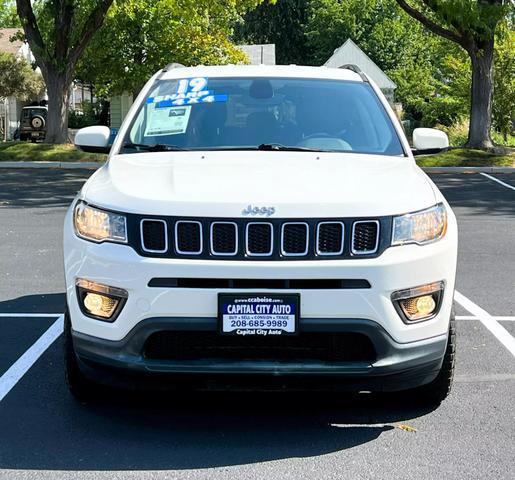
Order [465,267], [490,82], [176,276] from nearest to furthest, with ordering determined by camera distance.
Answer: [176,276]
[465,267]
[490,82]

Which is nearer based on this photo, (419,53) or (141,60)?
(141,60)

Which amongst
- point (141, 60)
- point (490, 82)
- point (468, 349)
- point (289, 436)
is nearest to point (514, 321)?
point (468, 349)

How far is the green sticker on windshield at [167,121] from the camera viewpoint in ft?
17.4

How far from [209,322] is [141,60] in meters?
34.1

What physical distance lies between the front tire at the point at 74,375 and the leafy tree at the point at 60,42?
760 inches

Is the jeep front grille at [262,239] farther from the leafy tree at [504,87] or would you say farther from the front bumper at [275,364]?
the leafy tree at [504,87]

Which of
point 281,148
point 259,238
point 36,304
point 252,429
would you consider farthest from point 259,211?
point 36,304

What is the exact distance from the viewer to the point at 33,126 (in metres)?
38.1

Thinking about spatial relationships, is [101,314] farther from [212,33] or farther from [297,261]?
[212,33]

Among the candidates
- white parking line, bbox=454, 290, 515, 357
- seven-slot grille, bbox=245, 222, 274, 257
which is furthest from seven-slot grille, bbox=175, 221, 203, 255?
white parking line, bbox=454, 290, 515, 357

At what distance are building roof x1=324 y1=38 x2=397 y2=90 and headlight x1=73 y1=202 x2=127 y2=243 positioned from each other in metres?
45.8

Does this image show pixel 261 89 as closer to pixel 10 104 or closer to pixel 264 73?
pixel 264 73

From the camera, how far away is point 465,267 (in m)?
8.83

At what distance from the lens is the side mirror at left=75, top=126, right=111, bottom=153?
5.59m
